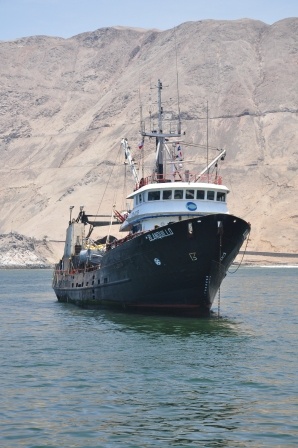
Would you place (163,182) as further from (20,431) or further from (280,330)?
(20,431)

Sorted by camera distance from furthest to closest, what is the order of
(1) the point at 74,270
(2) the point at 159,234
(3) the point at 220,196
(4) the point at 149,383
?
(1) the point at 74,270 < (3) the point at 220,196 < (2) the point at 159,234 < (4) the point at 149,383

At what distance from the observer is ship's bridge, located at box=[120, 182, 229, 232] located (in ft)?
139

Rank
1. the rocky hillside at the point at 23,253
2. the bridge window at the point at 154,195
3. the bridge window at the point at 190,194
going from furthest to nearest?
the rocky hillside at the point at 23,253, the bridge window at the point at 154,195, the bridge window at the point at 190,194

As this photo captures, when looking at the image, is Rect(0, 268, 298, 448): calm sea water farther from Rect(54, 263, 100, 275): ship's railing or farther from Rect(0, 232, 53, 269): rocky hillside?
Rect(0, 232, 53, 269): rocky hillside

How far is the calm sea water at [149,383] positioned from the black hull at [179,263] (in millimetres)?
1312

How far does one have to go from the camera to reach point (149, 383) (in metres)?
23.4

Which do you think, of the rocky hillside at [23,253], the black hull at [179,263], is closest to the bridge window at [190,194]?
the black hull at [179,263]

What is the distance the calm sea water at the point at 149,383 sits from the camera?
18.3 metres

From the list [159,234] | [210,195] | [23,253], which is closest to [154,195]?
[210,195]

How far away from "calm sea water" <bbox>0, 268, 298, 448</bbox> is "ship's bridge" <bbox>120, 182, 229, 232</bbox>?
5.49m

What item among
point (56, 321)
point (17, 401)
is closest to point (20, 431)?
point (17, 401)

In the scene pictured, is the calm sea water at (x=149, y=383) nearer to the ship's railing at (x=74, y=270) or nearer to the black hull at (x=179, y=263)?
the black hull at (x=179, y=263)

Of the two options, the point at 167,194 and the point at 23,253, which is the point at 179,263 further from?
the point at 23,253

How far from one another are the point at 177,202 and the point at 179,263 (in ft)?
14.2
